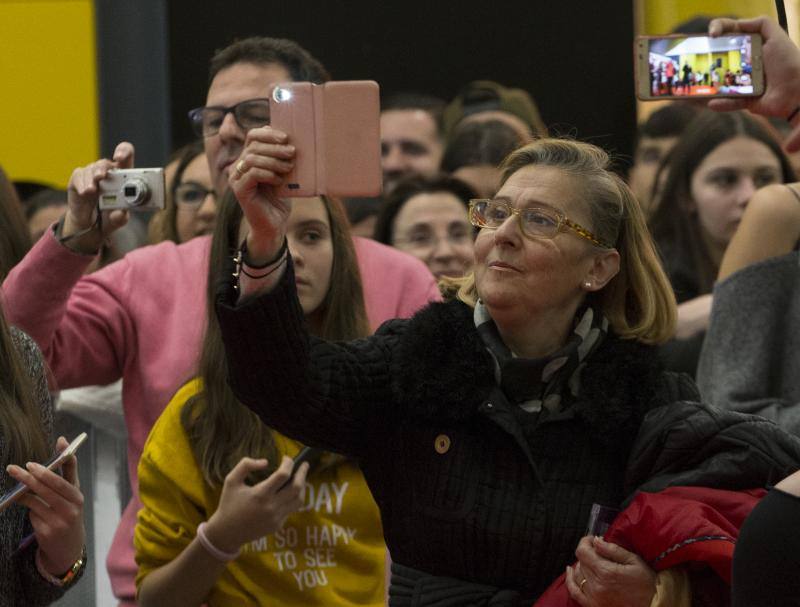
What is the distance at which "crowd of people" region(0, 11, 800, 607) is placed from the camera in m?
2.68

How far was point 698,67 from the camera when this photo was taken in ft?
10.1

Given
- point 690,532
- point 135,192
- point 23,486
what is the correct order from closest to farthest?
1. point 690,532
2. point 23,486
3. point 135,192

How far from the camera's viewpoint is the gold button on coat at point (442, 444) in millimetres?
2826

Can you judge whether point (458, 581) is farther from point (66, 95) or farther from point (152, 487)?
point (66, 95)

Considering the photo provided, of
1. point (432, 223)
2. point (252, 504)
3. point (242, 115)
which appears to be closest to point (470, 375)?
point (252, 504)

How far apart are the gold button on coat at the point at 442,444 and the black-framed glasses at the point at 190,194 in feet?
6.75

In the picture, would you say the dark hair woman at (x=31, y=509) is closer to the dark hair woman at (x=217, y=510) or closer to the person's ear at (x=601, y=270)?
the dark hair woman at (x=217, y=510)

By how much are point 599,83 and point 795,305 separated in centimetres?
389

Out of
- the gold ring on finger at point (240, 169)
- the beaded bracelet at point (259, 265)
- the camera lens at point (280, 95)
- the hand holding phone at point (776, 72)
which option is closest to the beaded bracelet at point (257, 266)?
the beaded bracelet at point (259, 265)

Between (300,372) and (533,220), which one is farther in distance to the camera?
(533,220)

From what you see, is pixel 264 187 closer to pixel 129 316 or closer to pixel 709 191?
pixel 129 316

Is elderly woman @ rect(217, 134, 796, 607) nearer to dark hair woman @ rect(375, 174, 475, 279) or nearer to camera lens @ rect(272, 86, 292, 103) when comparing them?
camera lens @ rect(272, 86, 292, 103)

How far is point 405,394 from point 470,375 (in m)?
0.12

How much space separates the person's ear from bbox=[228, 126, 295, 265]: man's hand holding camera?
0.63m
